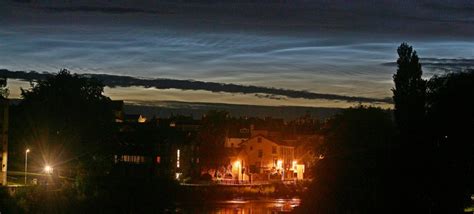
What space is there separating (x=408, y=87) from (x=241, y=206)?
19423 millimetres

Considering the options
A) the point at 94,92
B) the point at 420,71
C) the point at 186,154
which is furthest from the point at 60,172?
the point at 420,71

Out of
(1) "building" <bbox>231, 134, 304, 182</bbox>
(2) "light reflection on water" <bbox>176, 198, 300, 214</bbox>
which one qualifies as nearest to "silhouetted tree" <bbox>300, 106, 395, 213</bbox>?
(2) "light reflection on water" <bbox>176, 198, 300, 214</bbox>

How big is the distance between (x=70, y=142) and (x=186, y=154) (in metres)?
20.0

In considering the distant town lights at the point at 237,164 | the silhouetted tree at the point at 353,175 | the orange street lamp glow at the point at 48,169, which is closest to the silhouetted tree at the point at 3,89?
the orange street lamp glow at the point at 48,169

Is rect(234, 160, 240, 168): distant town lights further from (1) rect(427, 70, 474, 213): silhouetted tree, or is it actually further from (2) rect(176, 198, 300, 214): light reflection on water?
(1) rect(427, 70, 474, 213): silhouetted tree

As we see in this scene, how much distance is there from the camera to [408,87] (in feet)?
173

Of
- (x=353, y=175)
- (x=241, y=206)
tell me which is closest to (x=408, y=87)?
(x=353, y=175)

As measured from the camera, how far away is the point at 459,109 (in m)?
42.9

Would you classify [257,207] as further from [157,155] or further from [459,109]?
[459,109]

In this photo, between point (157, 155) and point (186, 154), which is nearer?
point (157, 155)

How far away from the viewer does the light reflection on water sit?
62375 mm

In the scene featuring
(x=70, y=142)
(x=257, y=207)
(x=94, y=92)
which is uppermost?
(x=94, y=92)

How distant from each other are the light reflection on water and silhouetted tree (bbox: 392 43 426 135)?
11957mm

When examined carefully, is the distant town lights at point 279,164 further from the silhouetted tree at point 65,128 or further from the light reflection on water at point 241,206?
the silhouetted tree at point 65,128
